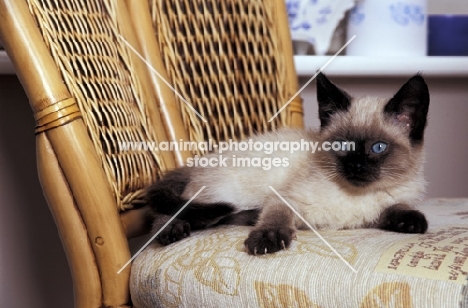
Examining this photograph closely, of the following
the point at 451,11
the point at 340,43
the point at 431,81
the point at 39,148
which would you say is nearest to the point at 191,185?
the point at 39,148

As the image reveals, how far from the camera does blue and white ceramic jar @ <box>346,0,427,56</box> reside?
1570mm

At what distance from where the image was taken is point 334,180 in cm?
108

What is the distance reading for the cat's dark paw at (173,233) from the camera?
3.06ft

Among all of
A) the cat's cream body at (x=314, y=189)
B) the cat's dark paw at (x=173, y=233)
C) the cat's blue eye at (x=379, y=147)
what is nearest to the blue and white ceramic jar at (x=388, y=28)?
the cat's cream body at (x=314, y=189)

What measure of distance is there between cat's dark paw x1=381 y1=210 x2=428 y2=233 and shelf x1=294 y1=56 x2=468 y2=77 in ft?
2.22

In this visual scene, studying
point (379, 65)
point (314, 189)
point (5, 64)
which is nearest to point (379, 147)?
point (314, 189)

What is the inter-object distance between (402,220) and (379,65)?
0.73m

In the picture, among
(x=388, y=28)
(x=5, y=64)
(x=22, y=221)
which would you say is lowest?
(x=22, y=221)

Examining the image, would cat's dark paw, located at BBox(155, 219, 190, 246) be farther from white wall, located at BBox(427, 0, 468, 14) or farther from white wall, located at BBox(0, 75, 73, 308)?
white wall, located at BBox(427, 0, 468, 14)

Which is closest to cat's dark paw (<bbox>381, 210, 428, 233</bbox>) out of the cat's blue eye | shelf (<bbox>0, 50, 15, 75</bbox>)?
the cat's blue eye

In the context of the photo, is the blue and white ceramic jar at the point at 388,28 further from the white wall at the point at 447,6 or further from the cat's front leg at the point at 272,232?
the cat's front leg at the point at 272,232

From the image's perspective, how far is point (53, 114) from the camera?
860 mm

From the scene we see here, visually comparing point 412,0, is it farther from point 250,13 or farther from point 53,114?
point 53,114

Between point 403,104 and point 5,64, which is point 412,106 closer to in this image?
point 403,104
